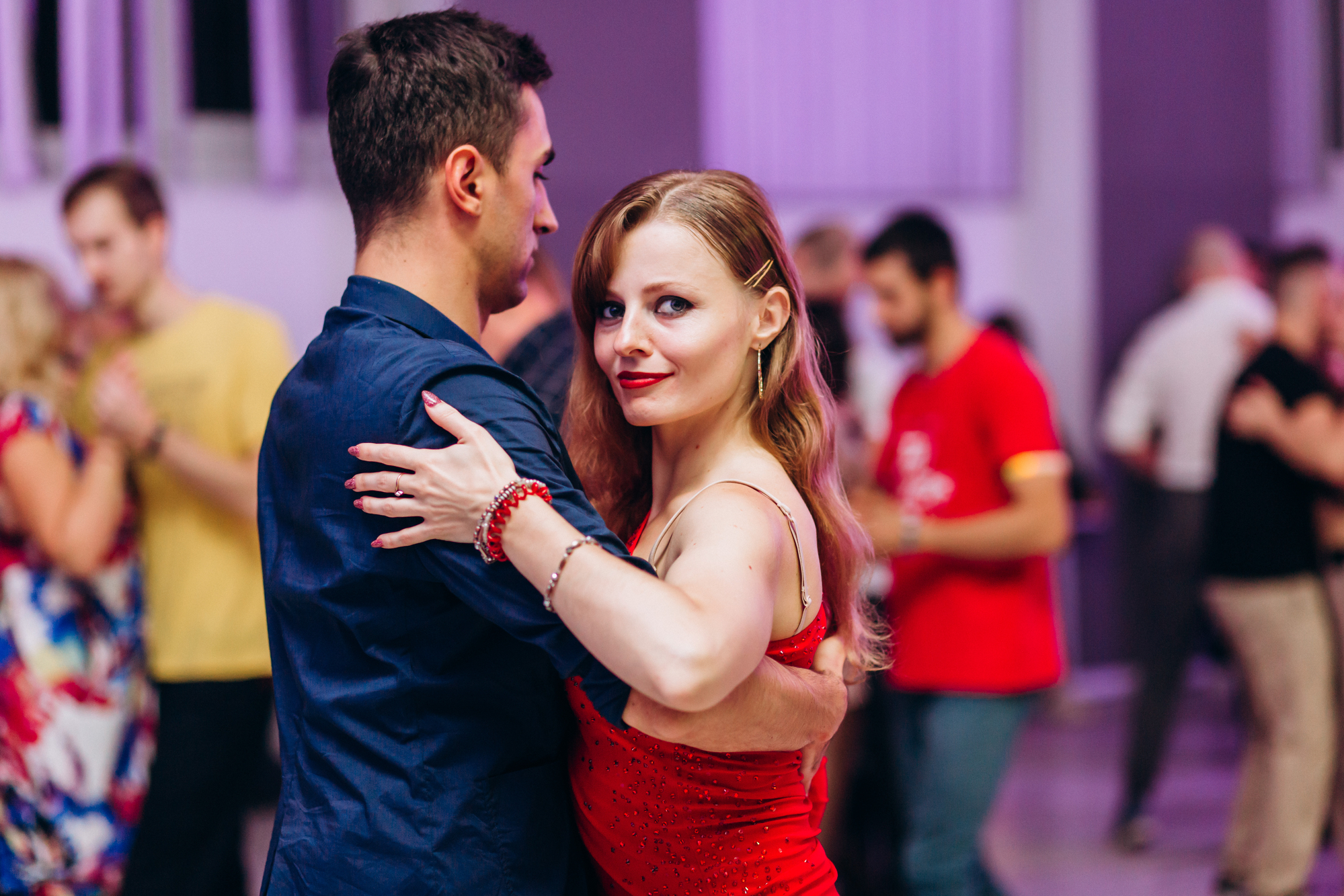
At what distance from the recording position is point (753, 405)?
4.72 feet

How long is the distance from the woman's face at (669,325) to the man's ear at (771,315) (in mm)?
52

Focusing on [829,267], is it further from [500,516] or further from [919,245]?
[500,516]

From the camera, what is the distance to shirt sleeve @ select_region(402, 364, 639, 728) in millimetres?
1104

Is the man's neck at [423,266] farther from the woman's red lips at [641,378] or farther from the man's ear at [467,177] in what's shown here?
the woman's red lips at [641,378]

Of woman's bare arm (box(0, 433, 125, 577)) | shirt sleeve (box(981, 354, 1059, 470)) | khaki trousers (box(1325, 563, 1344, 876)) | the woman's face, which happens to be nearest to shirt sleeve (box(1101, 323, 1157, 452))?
khaki trousers (box(1325, 563, 1344, 876))

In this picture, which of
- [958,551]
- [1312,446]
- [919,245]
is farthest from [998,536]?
[1312,446]

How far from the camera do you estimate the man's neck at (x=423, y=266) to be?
4.26 feet

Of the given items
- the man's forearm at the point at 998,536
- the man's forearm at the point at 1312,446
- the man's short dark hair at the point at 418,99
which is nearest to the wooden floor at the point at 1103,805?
the man's forearm at the point at 1312,446

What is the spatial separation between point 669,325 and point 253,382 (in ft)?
5.31

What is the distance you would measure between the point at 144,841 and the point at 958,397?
1.97 m

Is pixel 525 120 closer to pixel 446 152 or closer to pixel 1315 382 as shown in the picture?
pixel 446 152

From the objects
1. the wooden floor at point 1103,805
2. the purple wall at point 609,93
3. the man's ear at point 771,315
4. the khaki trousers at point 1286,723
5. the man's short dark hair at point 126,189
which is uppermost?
the purple wall at point 609,93

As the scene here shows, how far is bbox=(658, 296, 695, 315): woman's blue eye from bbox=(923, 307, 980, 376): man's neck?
1555 millimetres

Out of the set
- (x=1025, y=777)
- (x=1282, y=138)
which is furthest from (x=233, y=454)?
(x=1282, y=138)
